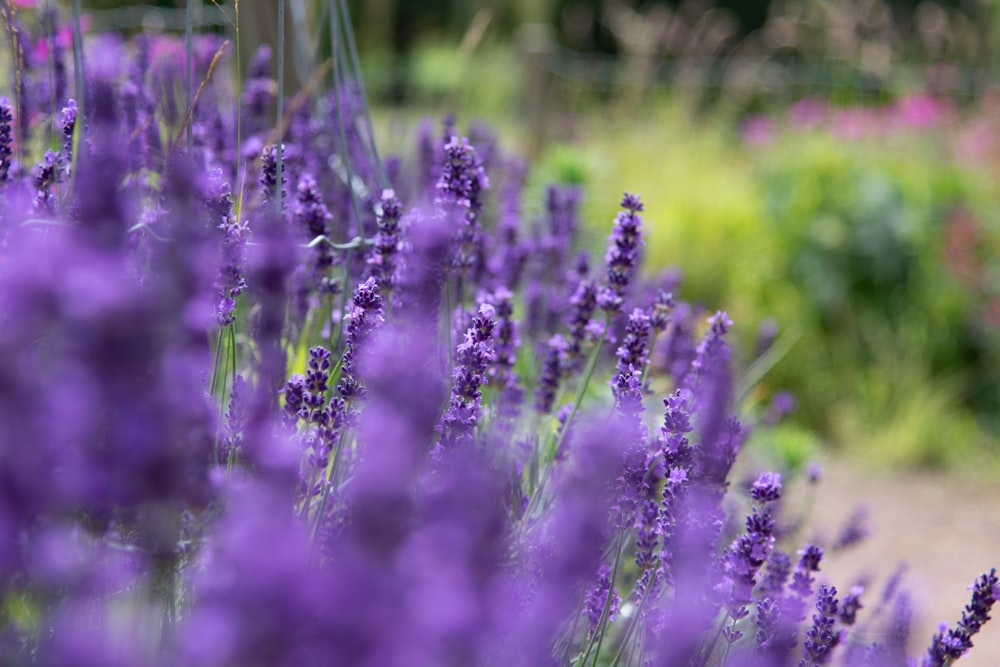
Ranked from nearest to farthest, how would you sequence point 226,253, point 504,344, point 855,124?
point 226,253
point 504,344
point 855,124

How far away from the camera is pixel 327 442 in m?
1.30

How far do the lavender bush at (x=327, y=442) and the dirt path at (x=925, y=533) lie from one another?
1138mm

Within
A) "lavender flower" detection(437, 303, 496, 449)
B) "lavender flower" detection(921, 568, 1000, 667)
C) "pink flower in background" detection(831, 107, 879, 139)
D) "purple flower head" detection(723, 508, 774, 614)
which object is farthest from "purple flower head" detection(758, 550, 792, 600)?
"pink flower in background" detection(831, 107, 879, 139)

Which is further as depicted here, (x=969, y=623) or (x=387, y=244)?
(x=387, y=244)

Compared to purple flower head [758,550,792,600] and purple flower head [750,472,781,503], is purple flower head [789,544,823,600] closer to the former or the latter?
purple flower head [758,550,792,600]

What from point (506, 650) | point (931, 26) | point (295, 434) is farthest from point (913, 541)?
point (931, 26)

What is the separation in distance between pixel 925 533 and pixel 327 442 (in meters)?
3.63

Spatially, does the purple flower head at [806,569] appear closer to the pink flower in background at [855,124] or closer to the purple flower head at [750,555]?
the purple flower head at [750,555]

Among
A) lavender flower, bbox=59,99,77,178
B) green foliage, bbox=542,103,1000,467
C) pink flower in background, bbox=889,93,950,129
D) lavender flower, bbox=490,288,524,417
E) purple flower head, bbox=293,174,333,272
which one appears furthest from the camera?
pink flower in background, bbox=889,93,950,129

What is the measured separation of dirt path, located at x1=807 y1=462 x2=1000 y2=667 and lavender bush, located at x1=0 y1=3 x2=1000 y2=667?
1.14 metres

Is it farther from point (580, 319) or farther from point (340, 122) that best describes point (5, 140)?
point (580, 319)

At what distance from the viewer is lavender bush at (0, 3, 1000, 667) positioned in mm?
583

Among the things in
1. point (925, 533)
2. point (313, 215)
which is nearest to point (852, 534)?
point (313, 215)

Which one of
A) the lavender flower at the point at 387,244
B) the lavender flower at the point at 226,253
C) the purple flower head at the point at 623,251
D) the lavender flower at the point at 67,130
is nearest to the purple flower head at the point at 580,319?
the purple flower head at the point at 623,251
